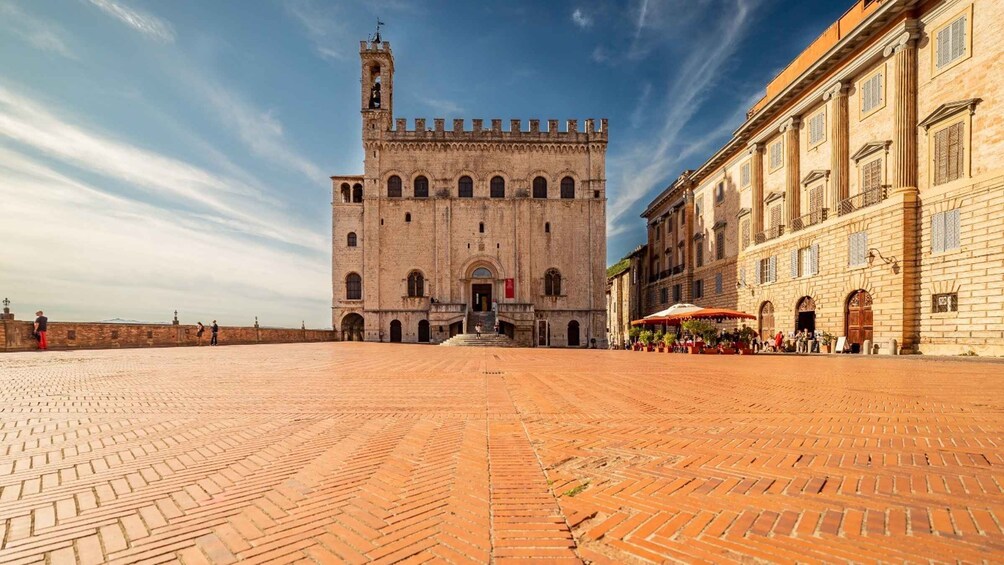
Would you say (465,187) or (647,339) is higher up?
(465,187)

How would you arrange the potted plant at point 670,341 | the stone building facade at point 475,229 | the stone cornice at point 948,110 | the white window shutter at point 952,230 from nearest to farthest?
the stone cornice at point 948,110 → the white window shutter at point 952,230 → the potted plant at point 670,341 → the stone building facade at point 475,229

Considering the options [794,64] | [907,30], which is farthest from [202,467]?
[794,64]

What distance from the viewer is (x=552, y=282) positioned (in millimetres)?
35094

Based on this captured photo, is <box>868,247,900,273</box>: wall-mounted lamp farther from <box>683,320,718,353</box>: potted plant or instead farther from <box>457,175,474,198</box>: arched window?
<box>457,175,474,198</box>: arched window

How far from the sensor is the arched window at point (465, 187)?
35.1 m

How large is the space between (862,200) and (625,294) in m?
31.9

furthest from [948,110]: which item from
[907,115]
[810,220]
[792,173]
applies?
[792,173]

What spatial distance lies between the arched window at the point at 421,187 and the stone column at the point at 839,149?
2547 centimetres

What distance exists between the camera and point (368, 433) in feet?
14.8

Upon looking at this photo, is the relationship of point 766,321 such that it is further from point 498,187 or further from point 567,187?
point 498,187

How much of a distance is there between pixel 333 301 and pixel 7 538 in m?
34.3

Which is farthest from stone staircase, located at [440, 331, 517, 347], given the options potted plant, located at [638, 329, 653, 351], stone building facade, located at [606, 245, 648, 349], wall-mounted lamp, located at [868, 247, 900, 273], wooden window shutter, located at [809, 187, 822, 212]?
wall-mounted lamp, located at [868, 247, 900, 273]

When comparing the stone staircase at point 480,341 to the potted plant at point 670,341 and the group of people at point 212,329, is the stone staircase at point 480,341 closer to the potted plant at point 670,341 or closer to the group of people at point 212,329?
the potted plant at point 670,341

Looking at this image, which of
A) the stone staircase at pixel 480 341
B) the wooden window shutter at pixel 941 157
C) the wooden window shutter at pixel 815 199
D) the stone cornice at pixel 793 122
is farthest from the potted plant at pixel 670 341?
the stone cornice at pixel 793 122
